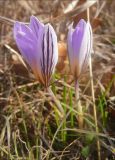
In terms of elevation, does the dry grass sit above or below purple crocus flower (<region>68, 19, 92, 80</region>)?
below

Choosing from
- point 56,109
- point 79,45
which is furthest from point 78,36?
point 56,109

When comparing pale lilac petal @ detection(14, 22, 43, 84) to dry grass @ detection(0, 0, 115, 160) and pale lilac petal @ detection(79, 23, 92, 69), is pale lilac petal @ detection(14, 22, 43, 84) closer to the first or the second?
pale lilac petal @ detection(79, 23, 92, 69)

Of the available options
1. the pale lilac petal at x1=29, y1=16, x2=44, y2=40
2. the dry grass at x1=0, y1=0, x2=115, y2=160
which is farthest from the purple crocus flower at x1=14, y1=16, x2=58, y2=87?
the dry grass at x1=0, y1=0, x2=115, y2=160

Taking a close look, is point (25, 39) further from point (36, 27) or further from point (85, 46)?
point (85, 46)

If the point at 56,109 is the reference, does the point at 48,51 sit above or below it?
above

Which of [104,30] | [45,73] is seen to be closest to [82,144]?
[45,73]
